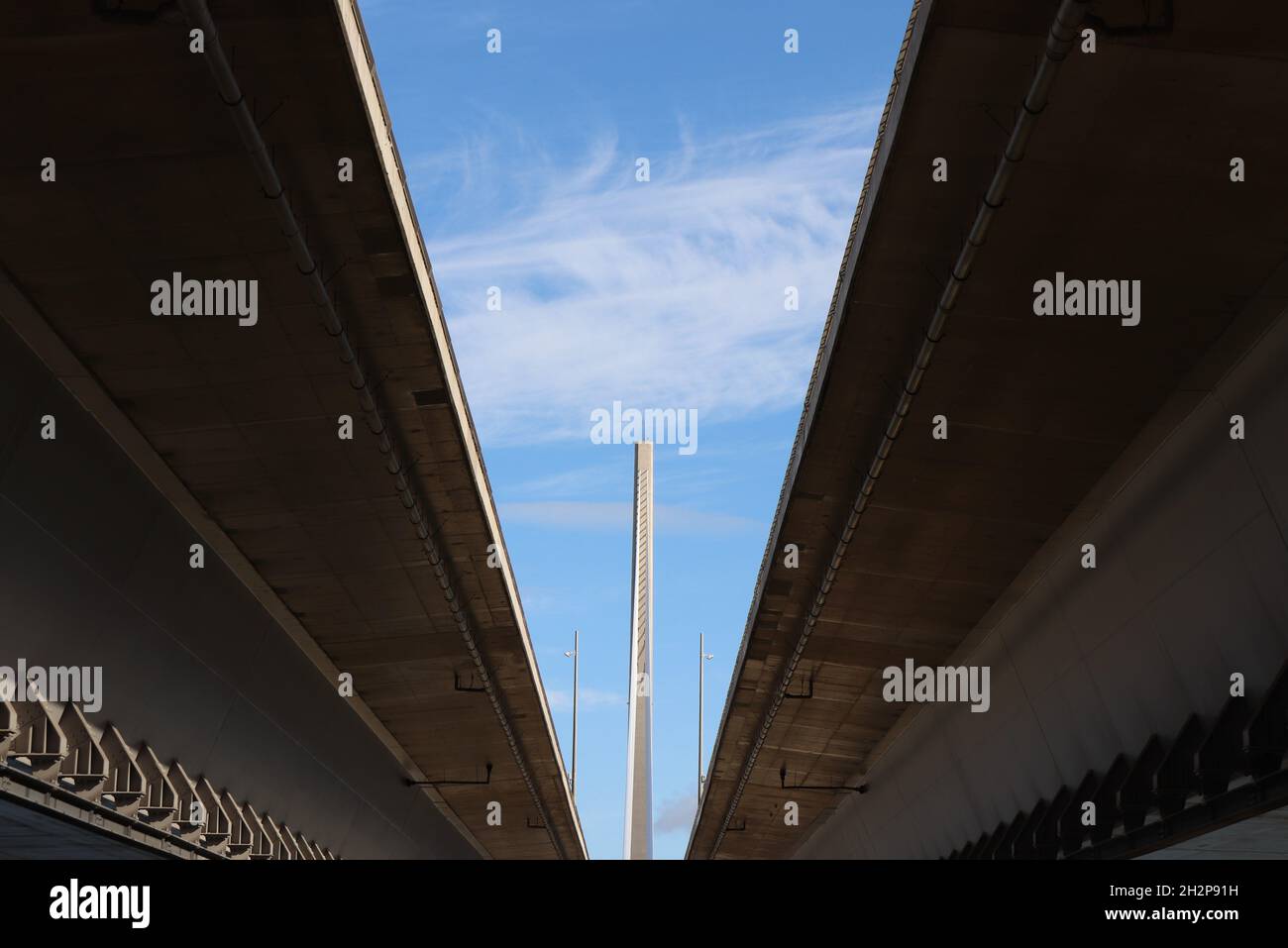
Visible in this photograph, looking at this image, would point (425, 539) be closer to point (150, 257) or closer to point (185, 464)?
point (185, 464)

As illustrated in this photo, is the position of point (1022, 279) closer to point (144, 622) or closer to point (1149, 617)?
point (1149, 617)

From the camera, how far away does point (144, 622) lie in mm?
25828

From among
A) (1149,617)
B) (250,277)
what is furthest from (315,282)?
(1149,617)

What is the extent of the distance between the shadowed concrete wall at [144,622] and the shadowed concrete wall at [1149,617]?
48.8ft

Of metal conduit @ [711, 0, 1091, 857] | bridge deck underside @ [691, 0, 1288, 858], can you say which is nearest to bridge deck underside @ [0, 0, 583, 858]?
bridge deck underside @ [691, 0, 1288, 858]

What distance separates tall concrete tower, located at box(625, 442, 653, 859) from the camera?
117 m

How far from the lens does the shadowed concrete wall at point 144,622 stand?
67.2 feet

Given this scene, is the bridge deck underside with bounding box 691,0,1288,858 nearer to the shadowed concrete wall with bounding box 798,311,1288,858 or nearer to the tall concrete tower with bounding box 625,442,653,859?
the shadowed concrete wall with bounding box 798,311,1288,858

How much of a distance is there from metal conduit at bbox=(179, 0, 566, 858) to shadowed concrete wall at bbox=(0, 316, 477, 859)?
359cm

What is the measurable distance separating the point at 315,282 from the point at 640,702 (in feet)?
339

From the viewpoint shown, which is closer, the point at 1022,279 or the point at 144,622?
the point at 1022,279

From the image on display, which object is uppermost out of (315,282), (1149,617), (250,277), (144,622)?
(250,277)

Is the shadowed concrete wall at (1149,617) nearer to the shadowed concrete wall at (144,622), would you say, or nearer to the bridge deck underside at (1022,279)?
the bridge deck underside at (1022,279)

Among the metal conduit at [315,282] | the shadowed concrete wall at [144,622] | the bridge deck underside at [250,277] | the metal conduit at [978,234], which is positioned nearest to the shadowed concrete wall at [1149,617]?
the metal conduit at [978,234]
